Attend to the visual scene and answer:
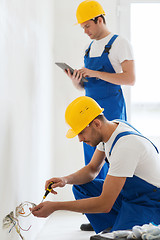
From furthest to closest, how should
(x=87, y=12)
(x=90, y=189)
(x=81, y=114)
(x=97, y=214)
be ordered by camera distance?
(x=87, y=12)
(x=90, y=189)
(x=97, y=214)
(x=81, y=114)

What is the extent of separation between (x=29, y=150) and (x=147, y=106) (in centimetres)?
191

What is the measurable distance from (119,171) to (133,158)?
4.0 inches

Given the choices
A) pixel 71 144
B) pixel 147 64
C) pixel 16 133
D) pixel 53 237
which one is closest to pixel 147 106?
pixel 147 64

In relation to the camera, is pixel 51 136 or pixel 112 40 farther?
pixel 51 136

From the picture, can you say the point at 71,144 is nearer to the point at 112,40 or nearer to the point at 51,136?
the point at 51,136

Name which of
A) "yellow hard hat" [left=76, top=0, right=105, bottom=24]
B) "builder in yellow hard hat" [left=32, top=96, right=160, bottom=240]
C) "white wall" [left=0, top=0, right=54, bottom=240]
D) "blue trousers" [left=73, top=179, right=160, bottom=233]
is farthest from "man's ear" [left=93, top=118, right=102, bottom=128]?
"yellow hard hat" [left=76, top=0, right=105, bottom=24]

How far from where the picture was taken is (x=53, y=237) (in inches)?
122

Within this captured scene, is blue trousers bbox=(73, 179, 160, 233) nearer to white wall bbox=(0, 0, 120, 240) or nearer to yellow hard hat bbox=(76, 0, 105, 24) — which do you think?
white wall bbox=(0, 0, 120, 240)

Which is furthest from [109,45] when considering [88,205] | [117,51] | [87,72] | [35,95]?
[88,205]

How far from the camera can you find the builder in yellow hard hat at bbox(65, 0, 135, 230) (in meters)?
2.93

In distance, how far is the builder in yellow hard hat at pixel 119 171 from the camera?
2.08 m

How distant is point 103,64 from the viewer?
300 centimetres

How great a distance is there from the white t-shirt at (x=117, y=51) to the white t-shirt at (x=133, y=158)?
81 cm

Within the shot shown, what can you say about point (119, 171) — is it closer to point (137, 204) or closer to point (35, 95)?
point (137, 204)
